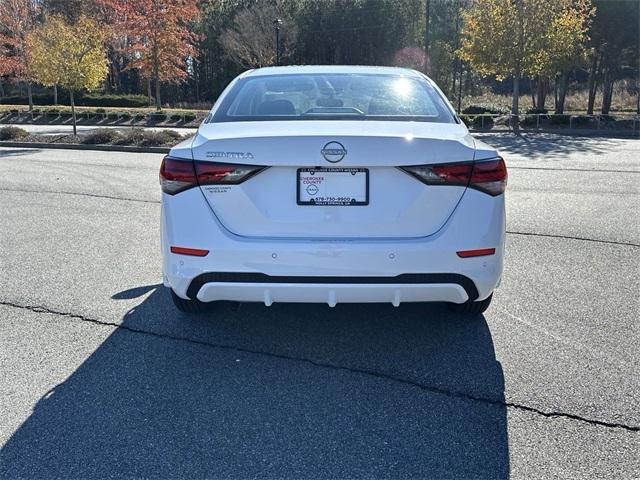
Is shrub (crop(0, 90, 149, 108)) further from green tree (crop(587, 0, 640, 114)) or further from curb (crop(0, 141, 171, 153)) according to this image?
green tree (crop(587, 0, 640, 114))

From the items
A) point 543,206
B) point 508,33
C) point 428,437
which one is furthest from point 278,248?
point 508,33

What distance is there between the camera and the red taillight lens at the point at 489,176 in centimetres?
301

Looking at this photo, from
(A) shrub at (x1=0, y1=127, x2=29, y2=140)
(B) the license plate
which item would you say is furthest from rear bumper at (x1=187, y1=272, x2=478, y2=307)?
(A) shrub at (x1=0, y1=127, x2=29, y2=140)

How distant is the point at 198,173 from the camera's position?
3.04 m

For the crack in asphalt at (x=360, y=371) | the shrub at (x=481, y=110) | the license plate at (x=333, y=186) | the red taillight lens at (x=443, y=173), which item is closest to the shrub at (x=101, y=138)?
the crack in asphalt at (x=360, y=371)

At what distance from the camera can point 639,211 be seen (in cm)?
753

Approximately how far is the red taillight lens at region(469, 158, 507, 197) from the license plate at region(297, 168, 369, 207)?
0.57 m

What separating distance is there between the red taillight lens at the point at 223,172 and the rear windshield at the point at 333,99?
0.56m

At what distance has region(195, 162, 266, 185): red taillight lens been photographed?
2.98m

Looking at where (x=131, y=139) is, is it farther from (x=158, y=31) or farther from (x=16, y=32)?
(x=16, y=32)

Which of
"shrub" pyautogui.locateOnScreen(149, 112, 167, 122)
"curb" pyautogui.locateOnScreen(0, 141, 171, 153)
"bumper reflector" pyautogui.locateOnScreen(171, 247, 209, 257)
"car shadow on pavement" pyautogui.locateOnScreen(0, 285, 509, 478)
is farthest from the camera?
"shrub" pyautogui.locateOnScreen(149, 112, 167, 122)

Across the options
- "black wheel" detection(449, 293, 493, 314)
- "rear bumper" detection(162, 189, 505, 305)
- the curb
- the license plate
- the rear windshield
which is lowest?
the curb

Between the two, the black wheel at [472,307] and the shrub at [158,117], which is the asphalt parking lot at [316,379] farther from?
the shrub at [158,117]

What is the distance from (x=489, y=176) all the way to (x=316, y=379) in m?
1.44
